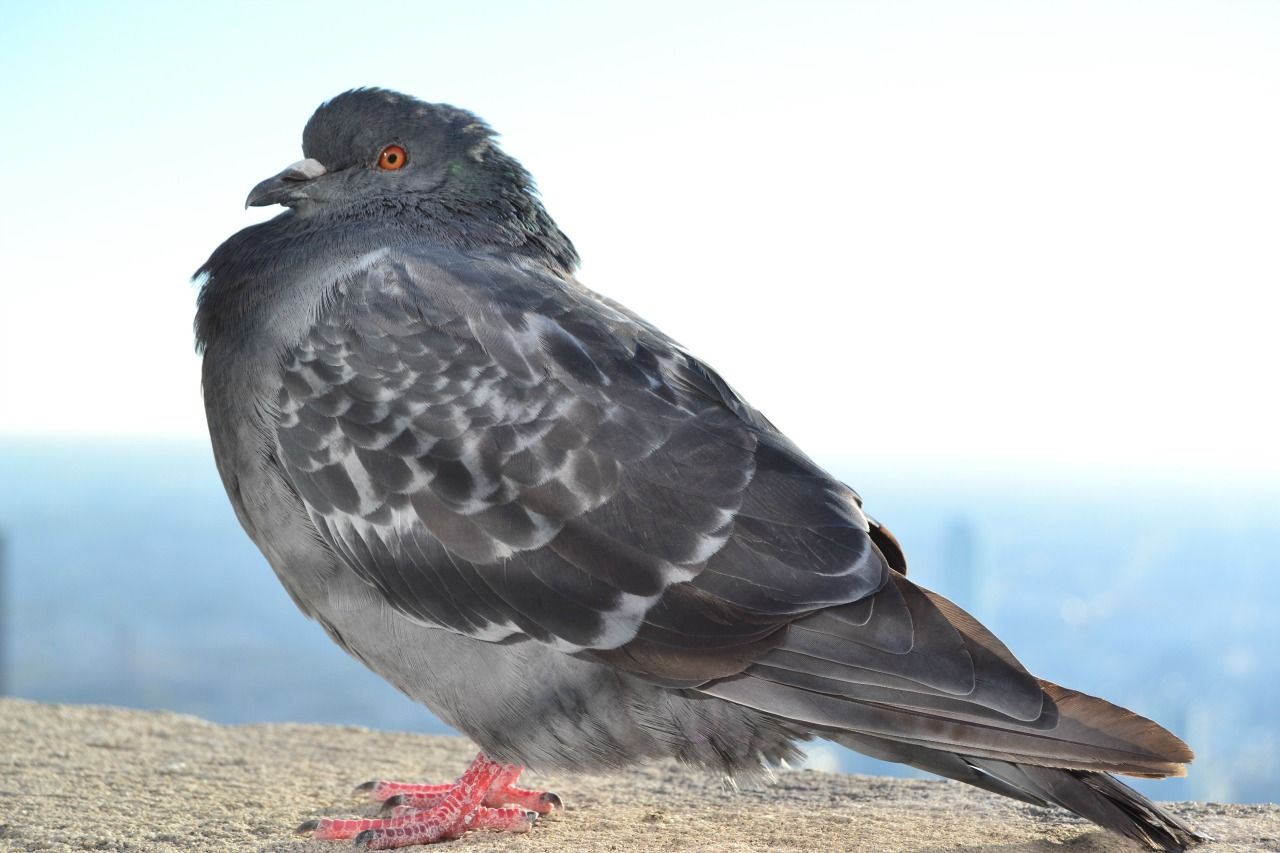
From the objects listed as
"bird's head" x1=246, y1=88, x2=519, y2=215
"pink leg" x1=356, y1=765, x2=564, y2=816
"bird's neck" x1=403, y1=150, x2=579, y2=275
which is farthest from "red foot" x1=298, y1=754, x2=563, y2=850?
"bird's head" x1=246, y1=88, x2=519, y2=215

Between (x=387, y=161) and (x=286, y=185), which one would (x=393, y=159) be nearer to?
(x=387, y=161)

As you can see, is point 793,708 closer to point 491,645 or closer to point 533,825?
point 491,645

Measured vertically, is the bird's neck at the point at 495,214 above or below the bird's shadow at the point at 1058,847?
above

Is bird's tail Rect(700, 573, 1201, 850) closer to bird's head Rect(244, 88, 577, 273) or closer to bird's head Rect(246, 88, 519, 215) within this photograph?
bird's head Rect(244, 88, 577, 273)

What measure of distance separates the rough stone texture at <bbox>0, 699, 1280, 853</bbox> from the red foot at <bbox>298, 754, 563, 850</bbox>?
10 cm

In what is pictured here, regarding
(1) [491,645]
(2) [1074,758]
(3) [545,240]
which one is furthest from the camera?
(3) [545,240]

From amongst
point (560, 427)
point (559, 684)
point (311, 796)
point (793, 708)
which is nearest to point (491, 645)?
point (559, 684)

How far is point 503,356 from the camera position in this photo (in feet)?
18.2

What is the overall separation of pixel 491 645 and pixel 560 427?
0.99 m

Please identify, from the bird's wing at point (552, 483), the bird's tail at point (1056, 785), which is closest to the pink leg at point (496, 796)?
the bird's wing at point (552, 483)

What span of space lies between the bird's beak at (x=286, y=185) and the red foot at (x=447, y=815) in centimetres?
316

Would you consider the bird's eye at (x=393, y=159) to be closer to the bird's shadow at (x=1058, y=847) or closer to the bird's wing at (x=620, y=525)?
the bird's wing at (x=620, y=525)

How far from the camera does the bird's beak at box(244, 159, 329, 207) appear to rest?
21.9ft

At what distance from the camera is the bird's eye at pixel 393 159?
6.76 meters
